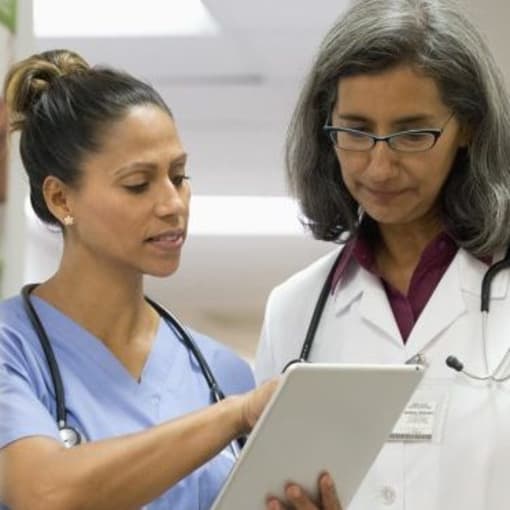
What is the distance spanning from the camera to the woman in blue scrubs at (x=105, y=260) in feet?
5.27

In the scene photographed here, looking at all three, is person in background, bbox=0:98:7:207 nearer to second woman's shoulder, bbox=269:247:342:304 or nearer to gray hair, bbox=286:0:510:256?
gray hair, bbox=286:0:510:256

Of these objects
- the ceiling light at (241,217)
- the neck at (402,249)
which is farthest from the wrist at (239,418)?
the ceiling light at (241,217)

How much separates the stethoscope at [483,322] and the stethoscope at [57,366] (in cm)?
12

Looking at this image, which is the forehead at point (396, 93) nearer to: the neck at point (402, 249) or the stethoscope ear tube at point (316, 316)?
the neck at point (402, 249)

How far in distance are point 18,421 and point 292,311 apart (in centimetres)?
56

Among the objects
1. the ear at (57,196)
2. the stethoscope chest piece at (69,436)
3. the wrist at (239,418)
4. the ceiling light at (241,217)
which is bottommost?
the ceiling light at (241,217)

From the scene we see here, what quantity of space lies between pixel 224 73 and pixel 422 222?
8.49ft

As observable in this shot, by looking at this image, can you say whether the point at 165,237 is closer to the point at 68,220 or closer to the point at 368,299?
the point at 68,220

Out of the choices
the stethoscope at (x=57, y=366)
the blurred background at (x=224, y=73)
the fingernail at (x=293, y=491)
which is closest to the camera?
the fingernail at (x=293, y=491)

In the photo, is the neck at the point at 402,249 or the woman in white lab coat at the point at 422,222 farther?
the neck at the point at 402,249

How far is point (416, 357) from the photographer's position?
1655 millimetres

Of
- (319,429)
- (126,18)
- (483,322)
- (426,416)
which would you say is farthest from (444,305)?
(126,18)

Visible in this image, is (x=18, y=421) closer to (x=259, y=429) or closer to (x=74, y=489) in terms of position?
(x=74, y=489)

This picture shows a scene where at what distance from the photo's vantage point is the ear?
5.52 ft
